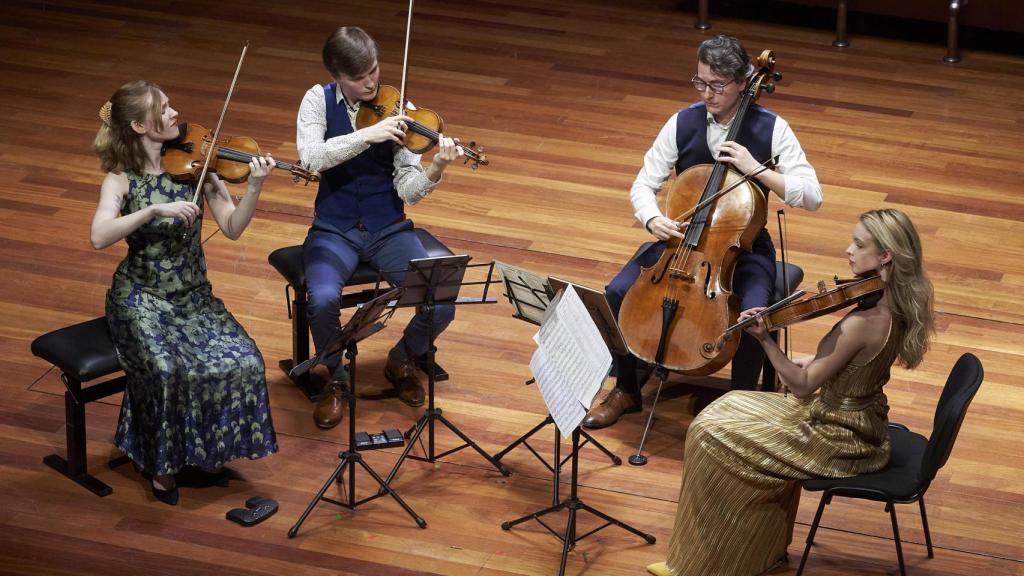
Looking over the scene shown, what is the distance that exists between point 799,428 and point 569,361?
62 cm

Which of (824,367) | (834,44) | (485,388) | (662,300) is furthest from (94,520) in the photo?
(834,44)

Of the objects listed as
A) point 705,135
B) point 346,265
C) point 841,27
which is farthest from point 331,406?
point 841,27

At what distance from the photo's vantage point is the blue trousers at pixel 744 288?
13.4ft

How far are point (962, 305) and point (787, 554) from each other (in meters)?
1.70

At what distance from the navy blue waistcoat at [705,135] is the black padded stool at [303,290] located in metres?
0.80

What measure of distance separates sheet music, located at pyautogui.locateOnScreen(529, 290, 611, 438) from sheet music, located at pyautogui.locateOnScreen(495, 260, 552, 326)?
0.17 metres

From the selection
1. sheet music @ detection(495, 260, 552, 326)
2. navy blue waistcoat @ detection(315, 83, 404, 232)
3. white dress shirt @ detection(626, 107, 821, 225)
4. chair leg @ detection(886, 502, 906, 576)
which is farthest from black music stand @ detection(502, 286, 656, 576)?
navy blue waistcoat @ detection(315, 83, 404, 232)

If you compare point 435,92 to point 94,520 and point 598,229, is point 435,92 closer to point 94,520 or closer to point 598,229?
point 598,229

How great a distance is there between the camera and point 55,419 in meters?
4.20

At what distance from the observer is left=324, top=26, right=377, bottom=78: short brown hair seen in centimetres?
406

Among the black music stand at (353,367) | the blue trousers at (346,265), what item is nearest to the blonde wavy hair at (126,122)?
the blue trousers at (346,265)

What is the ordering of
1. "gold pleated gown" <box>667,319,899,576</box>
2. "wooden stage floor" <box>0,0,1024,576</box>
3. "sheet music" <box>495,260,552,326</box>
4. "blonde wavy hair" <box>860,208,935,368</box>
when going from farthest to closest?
1. "wooden stage floor" <box>0,0,1024,576</box>
2. "sheet music" <box>495,260,552,326</box>
3. "gold pleated gown" <box>667,319,899,576</box>
4. "blonde wavy hair" <box>860,208,935,368</box>

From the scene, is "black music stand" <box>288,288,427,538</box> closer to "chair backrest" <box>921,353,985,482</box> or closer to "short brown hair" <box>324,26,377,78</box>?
"short brown hair" <box>324,26,377,78</box>

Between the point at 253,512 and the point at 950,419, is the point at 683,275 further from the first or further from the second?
the point at 253,512
